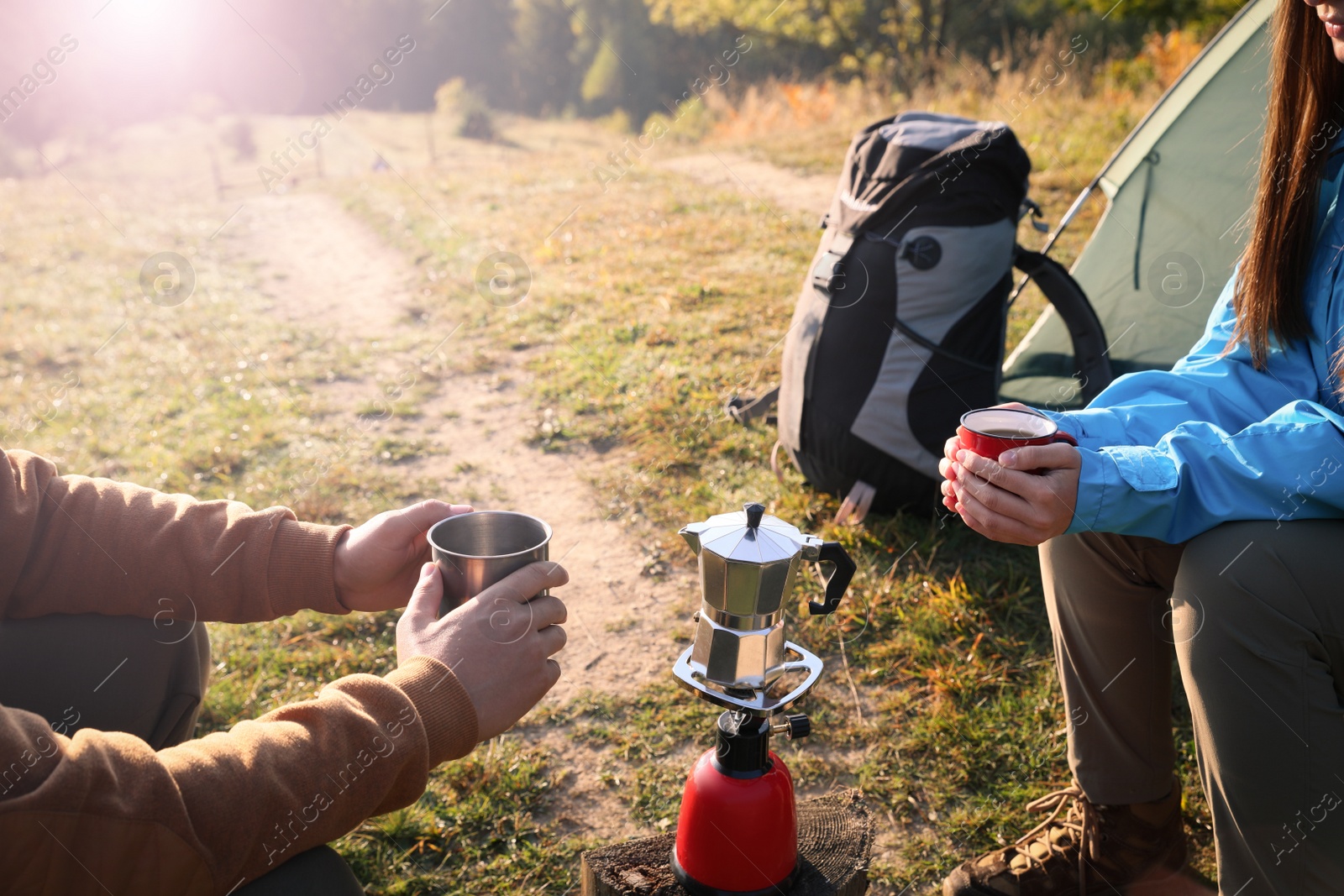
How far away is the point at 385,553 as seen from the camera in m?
1.76

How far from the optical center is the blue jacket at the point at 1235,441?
61.9 inches

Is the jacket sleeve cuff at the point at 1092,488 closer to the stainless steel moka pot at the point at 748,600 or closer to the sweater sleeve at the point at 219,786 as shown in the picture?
the stainless steel moka pot at the point at 748,600

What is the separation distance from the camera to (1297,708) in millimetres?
1473

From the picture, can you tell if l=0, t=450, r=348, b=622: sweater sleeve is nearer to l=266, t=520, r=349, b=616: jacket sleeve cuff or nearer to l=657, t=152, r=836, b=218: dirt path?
l=266, t=520, r=349, b=616: jacket sleeve cuff

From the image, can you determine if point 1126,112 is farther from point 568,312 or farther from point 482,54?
point 482,54

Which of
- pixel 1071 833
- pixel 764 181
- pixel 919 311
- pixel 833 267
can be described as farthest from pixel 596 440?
pixel 764 181

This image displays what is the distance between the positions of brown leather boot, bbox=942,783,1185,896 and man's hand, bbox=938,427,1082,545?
0.79m

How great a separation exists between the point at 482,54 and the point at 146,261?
37010 mm

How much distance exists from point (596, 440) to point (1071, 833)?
9.46ft

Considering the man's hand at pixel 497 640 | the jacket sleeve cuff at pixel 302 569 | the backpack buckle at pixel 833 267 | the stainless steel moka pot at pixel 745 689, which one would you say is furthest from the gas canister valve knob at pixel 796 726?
the backpack buckle at pixel 833 267

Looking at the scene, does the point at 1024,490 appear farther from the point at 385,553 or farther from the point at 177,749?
the point at 177,749

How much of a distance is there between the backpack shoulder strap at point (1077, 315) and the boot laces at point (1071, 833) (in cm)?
167

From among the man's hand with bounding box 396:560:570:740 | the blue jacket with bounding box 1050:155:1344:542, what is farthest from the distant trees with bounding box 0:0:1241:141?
the man's hand with bounding box 396:560:570:740

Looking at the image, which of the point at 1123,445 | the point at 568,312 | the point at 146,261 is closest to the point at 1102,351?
the point at 1123,445
